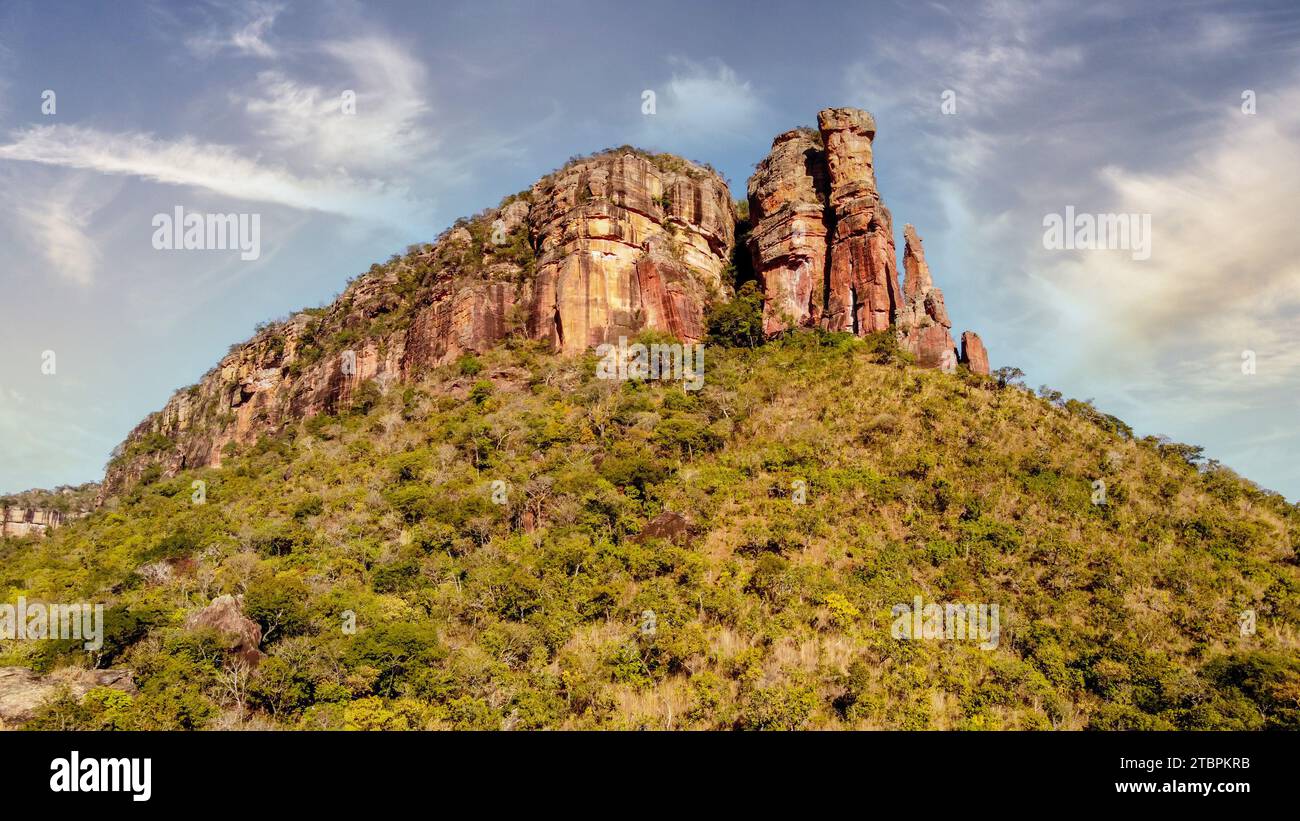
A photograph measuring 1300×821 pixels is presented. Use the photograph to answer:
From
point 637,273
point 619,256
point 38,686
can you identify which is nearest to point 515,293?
point 619,256

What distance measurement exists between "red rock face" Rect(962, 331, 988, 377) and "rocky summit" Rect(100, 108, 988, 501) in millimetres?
91

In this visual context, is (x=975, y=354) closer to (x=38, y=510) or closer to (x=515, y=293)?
(x=515, y=293)

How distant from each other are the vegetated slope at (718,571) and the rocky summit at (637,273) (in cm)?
702

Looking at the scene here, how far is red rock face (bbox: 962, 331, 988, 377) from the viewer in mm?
45500

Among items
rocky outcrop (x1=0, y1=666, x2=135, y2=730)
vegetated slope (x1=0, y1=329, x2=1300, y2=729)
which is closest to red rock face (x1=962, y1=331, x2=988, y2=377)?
vegetated slope (x1=0, y1=329, x2=1300, y2=729)

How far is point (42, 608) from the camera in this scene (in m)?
28.8

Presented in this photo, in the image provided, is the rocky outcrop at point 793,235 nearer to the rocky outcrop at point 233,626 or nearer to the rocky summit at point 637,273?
the rocky summit at point 637,273

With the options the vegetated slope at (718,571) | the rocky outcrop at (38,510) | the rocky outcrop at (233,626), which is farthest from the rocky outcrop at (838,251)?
the rocky outcrop at (38,510)

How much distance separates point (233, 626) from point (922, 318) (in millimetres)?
42337

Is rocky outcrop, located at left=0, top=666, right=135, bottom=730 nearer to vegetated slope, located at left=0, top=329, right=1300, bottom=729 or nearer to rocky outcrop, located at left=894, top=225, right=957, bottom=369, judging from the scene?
vegetated slope, located at left=0, top=329, right=1300, bottom=729

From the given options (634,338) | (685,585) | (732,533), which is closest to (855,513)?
(732,533)

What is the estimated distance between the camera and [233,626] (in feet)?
76.7

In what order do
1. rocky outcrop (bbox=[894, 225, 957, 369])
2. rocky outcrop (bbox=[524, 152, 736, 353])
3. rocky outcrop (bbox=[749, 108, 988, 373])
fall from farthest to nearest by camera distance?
rocky outcrop (bbox=[524, 152, 736, 353])
rocky outcrop (bbox=[749, 108, 988, 373])
rocky outcrop (bbox=[894, 225, 957, 369])

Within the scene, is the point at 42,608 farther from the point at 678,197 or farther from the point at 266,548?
the point at 678,197
